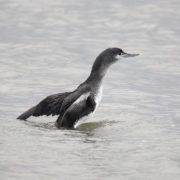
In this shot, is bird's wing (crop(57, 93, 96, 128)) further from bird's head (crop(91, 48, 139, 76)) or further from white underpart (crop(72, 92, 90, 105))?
bird's head (crop(91, 48, 139, 76))

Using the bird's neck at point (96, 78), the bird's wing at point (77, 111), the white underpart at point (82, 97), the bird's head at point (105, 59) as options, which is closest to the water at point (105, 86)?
the bird's wing at point (77, 111)

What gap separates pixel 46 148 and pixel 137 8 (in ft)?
41.4

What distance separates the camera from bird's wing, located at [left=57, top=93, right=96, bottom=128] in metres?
14.1

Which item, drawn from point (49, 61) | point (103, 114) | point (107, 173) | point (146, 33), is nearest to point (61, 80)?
point (49, 61)

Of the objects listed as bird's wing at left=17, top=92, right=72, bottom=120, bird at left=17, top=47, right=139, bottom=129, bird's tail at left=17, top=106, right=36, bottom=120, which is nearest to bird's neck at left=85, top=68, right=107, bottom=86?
bird at left=17, top=47, right=139, bottom=129

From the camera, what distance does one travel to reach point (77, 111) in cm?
1413

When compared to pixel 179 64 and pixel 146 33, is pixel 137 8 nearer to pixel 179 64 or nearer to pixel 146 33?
pixel 146 33

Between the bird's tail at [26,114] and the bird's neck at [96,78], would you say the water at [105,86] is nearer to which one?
the bird's tail at [26,114]

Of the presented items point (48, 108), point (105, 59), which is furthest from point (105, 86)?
point (48, 108)

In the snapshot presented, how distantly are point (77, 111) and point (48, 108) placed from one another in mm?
583

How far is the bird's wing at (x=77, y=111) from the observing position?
1405 cm

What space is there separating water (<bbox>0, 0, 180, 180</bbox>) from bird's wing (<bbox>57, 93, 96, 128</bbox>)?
0.23m

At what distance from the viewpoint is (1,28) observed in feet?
73.5

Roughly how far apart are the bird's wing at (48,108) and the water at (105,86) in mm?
165
